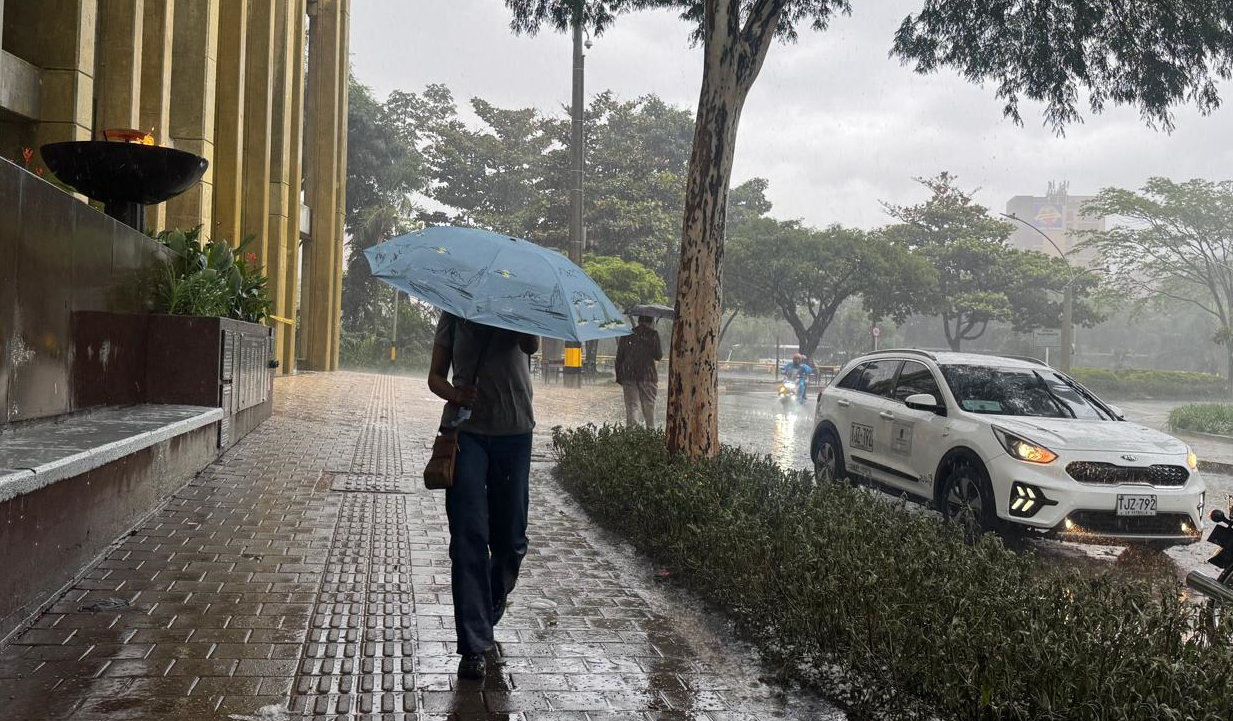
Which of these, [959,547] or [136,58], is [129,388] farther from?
[136,58]

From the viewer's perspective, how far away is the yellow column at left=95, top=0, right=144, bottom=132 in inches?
541

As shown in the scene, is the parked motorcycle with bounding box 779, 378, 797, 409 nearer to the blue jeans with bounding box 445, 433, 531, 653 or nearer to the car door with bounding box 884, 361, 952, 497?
the car door with bounding box 884, 361, 952, 497

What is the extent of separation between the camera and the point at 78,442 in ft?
17.5

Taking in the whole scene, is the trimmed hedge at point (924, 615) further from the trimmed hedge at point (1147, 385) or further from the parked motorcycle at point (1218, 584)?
the trimmed hedge at point (1147, 385)

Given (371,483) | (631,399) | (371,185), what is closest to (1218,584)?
(371,483)

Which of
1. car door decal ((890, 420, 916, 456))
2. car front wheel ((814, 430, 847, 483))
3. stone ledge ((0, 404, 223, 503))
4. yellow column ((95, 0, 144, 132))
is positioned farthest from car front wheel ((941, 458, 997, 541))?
yellow column ((95, 0, 144, 132))

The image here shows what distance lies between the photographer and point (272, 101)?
2270 cm

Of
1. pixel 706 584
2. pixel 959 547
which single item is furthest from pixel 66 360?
pixel 959 547

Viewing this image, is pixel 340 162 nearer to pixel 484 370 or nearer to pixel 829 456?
pixel 829 456

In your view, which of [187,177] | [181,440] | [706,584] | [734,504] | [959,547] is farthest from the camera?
[187,177]

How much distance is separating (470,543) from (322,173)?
28.7 m

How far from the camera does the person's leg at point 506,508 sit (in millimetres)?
4500

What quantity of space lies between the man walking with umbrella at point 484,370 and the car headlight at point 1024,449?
4.43m

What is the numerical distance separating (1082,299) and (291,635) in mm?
53809
